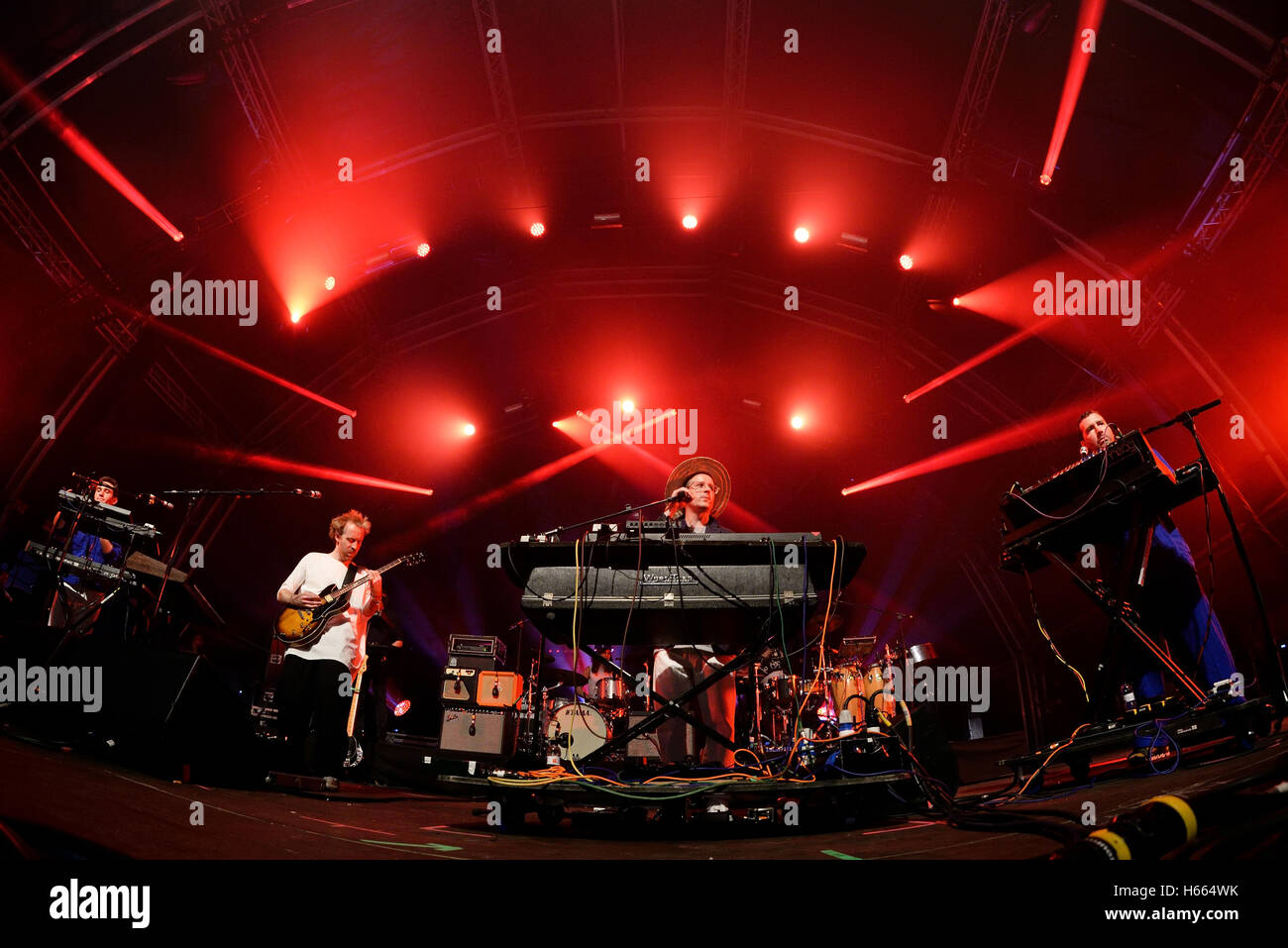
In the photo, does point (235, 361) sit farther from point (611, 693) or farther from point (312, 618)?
point (611, 693)

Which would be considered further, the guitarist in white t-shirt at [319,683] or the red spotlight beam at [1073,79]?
the red spotlight beam at [1073,79]

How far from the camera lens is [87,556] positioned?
5613mm

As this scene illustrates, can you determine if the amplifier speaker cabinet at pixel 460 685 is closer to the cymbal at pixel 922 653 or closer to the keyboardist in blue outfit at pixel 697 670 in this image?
the keyboardist in blue outfit at pixel 697 670

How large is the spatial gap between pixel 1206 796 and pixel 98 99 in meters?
7.95

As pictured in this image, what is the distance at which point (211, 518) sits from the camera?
26.7 ft

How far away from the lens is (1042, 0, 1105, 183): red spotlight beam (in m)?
5.41

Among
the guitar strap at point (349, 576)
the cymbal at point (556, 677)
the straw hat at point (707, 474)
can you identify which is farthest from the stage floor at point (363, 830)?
the cymbal at point (556, 677)

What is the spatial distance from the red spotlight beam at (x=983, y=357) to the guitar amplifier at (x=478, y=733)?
601 centimetres

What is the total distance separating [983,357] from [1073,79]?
2.86 metres

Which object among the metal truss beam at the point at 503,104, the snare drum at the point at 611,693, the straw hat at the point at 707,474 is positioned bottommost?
the snare drum at the point at 611,693

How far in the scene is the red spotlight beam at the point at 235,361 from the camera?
22.0 feet

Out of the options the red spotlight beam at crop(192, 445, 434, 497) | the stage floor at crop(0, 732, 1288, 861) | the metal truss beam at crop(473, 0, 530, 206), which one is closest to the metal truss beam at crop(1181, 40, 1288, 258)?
the stage floor at crop(0, 732, 1288, 861)

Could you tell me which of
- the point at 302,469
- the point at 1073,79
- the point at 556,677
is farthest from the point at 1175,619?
the point at 302,469

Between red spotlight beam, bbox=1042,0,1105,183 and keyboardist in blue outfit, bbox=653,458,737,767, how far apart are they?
4.35 meters
